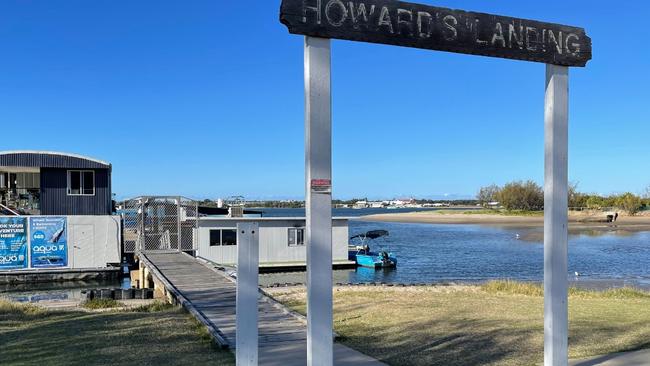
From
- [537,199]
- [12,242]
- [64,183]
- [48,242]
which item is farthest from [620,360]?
[537,199]

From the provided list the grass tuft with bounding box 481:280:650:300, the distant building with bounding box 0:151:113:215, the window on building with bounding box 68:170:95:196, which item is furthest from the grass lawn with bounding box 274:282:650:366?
the window on building with bounding box 68:170:95:196

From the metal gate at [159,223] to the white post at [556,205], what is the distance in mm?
21673

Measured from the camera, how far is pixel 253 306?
5496 millimetres

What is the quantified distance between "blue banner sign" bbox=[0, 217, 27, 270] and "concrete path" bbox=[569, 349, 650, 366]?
25782 millimetres

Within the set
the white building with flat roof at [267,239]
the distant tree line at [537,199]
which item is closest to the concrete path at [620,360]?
the white building with flat roof at [267,239]

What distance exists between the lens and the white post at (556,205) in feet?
20.1

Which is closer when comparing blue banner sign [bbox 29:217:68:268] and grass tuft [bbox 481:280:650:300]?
grass tuft [bbox 481:280:650:300]

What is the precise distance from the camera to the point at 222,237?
30.4 metres

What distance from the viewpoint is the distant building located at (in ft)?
96.2

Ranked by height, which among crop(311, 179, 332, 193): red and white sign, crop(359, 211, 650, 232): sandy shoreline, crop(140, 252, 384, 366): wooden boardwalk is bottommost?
crop(359, 211, 650, 232): sandy shoreline

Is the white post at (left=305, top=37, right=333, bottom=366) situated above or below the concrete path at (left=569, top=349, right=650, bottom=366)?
above

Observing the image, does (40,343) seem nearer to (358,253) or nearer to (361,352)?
(361,352)

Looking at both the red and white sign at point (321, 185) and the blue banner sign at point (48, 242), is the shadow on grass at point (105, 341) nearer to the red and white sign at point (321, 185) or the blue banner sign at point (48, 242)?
the red and white sign at point (321, 185)

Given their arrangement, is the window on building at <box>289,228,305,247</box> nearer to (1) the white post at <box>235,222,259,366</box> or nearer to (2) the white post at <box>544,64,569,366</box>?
(2) the white post at <box>544,64,569,366</box>
